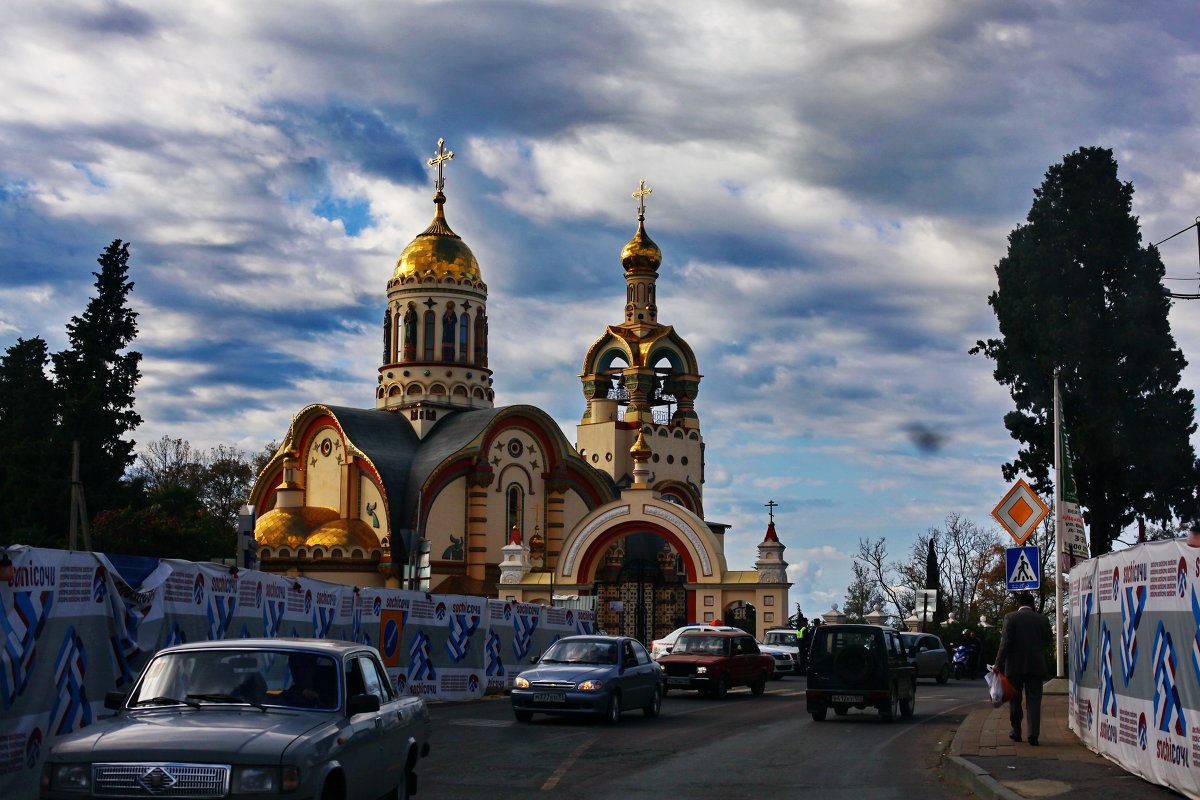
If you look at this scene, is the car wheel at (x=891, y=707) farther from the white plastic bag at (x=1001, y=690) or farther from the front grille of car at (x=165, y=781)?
the front grille of car at (x=165, y=781)

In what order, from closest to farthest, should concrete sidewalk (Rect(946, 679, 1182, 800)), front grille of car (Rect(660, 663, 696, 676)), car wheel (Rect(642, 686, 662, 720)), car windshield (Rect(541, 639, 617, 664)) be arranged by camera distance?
concrete sidewalk (Rect(946, 679, 1182, 800)) < car windshield (Rect(541, 639, 617, 664)) < car wheel (Rect(642, 686, 662, 720)) < front grille of car (Rect(660, 663, 696, 676))

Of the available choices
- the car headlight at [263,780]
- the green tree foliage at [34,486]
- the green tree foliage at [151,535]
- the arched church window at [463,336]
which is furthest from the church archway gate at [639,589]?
the car headlight at [263,780]

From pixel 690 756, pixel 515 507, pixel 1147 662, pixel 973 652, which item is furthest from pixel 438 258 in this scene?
pixel 1147 662

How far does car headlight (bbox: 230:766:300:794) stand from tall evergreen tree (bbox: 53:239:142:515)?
154 feet

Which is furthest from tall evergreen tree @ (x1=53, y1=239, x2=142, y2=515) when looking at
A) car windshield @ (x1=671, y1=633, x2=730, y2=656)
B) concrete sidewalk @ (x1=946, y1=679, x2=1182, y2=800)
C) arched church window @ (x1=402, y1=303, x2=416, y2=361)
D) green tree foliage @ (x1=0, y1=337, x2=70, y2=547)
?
concrete sidewalk @ (x1=946, y1=679, x2=1182, y2=800)

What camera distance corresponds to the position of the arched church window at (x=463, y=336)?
5768 cm

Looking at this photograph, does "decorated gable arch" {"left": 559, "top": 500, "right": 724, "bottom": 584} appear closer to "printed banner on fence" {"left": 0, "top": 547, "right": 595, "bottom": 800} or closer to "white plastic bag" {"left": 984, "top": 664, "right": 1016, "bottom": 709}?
"printed banner on fence" {"left": 0, "top": 547, "right": 595, "bottom": 800}

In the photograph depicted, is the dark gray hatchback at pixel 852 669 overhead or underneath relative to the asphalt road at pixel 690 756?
overhead

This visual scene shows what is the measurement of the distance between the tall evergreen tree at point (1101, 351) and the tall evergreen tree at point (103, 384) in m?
33.6

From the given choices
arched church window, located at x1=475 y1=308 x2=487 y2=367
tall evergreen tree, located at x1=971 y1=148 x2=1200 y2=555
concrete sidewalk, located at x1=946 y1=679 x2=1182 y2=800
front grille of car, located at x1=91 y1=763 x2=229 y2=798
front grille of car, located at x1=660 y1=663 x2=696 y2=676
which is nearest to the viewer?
front grille of car, located at x1=91 y1=763 x2=229 y2=798

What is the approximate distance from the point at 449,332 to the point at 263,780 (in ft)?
162

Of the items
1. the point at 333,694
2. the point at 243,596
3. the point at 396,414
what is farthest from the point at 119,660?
the point at 396,414

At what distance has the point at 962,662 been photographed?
41781 mm

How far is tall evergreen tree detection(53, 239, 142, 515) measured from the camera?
176 feet
